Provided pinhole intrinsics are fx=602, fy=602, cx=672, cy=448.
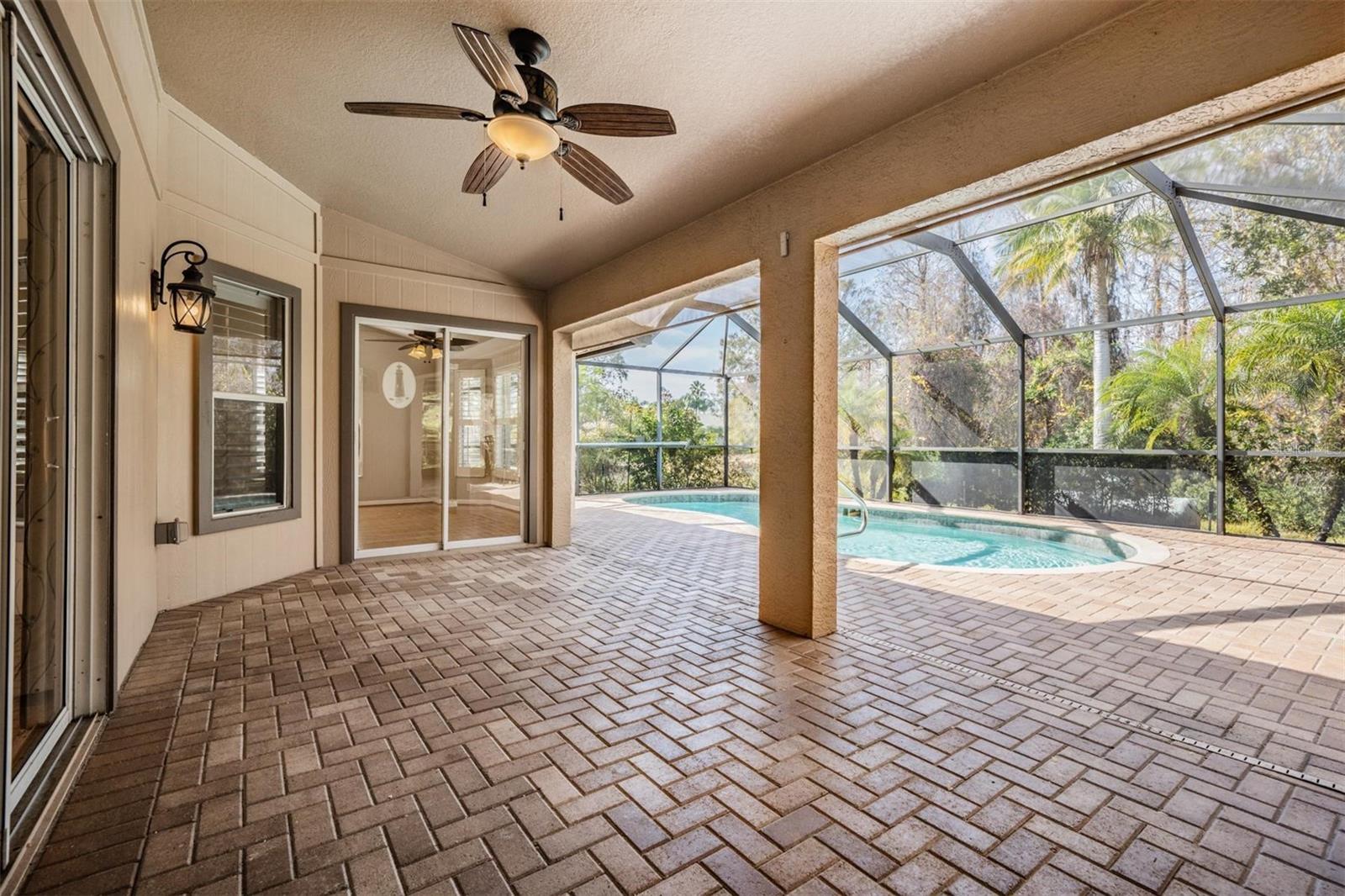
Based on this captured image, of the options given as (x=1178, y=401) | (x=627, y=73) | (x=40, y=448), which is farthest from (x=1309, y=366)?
(x=40, y=448)

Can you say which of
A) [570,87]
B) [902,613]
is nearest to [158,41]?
[570,87]

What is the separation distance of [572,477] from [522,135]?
14.9ft

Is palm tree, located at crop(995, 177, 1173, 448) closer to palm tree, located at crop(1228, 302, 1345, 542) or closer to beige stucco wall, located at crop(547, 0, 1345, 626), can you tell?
palm tree, located at crop(1228, 302, 1345, 542)

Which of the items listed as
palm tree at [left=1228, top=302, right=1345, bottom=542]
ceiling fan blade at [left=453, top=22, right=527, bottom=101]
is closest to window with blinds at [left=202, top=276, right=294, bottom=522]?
ceiling fan blade at [left=453, top=22, right=527, bottom=101]

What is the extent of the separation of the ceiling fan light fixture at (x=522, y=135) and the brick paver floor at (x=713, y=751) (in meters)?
2.49

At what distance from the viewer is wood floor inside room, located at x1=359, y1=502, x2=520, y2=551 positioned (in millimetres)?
5812

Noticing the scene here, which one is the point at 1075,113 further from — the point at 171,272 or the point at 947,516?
the point at 947,516

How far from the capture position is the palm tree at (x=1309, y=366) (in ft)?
21.0

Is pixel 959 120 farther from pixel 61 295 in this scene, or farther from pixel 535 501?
pixel 535 501

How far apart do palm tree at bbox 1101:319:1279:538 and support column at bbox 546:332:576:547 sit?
23.4ft

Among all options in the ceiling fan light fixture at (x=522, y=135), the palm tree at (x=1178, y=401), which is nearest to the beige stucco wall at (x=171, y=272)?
the ceiling fan light fixture at (x=522, y=135)

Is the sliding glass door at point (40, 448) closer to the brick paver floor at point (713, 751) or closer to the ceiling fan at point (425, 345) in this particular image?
the brick paver floor at point (713, 751)

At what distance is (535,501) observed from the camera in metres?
6.64

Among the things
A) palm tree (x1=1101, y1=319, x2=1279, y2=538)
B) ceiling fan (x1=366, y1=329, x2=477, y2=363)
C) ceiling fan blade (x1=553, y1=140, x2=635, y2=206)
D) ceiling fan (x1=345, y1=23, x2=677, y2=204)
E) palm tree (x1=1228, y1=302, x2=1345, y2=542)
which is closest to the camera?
ceiling fan (x1=345, y1=23, x2=677, y2=204)
